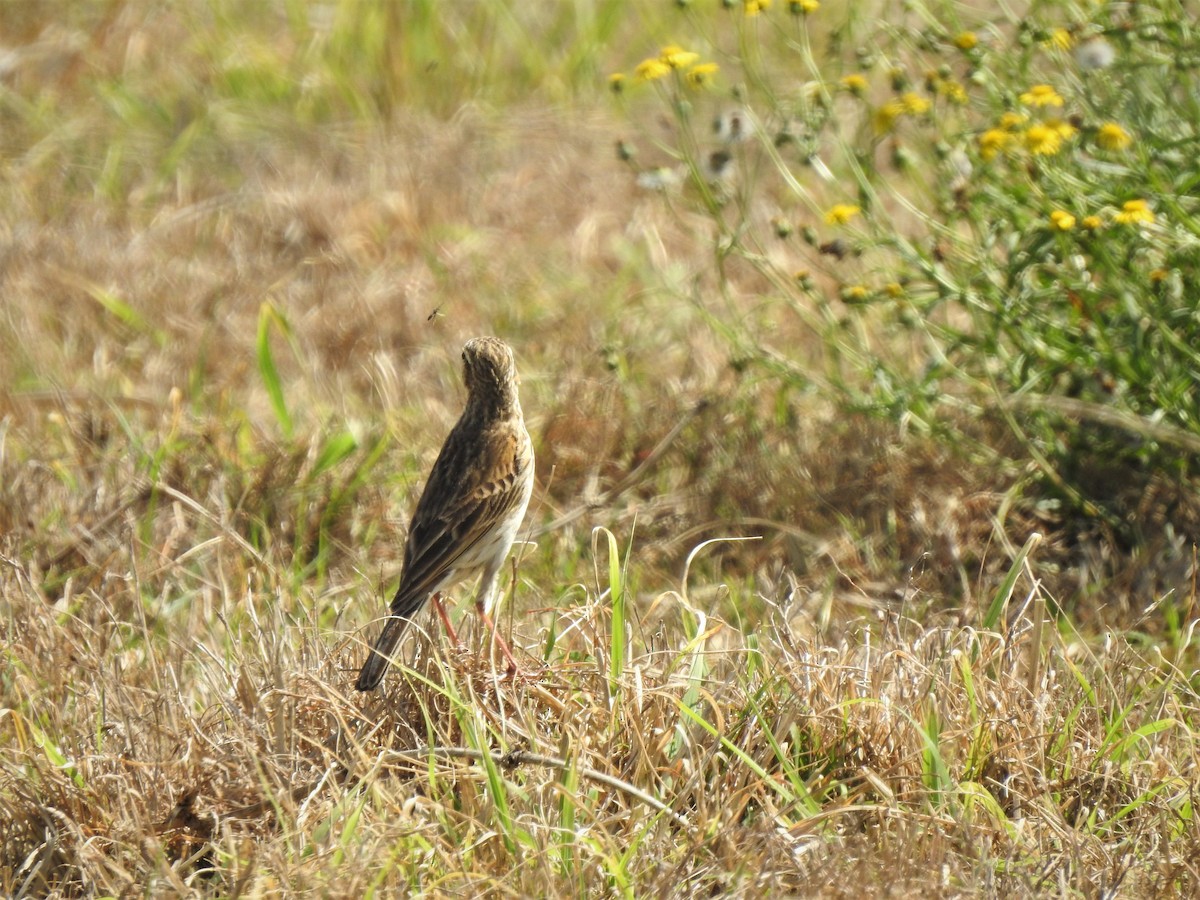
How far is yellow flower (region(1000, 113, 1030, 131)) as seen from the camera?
454 cm

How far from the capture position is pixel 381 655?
135 inches

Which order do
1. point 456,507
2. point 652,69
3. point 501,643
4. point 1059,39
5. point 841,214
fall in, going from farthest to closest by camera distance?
point 841,214 < point 652,69 < point 1059,39 < point 456,507 < point 501,643

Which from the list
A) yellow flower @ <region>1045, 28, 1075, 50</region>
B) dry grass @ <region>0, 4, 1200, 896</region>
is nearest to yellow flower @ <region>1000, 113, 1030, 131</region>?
yellow flower @ <region>1045, 28, 1075, 50</region>

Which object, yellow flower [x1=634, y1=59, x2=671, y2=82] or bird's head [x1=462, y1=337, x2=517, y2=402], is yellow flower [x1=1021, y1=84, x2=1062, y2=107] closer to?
yellow flower [x1=634, y1=59, x2=671, y2=82]

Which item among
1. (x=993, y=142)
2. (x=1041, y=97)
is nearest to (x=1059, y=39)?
(x=1041, y=97)

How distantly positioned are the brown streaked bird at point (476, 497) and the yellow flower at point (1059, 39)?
74.3 inches

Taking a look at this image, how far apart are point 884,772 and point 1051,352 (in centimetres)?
200

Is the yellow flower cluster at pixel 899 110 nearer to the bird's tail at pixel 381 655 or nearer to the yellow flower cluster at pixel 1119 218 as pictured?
the yellow flower cluster at pixel 1119 218

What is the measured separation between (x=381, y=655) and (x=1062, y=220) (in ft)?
7.51

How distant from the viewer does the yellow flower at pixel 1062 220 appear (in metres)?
4.36

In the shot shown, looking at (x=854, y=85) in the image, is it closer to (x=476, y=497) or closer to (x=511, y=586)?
(x=476, y=497)

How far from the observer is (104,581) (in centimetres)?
455

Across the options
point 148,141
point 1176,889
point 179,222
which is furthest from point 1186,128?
point 148,141

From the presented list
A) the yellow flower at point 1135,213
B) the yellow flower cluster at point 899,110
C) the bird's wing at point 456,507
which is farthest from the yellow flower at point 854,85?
the bird's wing at point 456,507
